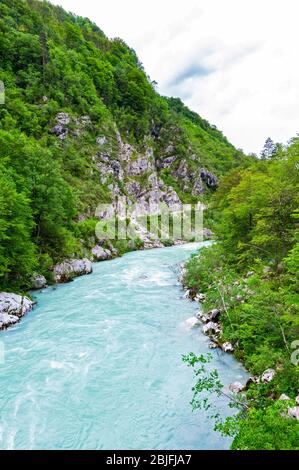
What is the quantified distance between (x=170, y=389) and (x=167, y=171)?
7718 cm

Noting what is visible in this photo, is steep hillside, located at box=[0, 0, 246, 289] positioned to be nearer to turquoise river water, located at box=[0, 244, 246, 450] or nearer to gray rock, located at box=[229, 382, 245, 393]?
turquoise river water, located at box=[0, 244, 246, 450]

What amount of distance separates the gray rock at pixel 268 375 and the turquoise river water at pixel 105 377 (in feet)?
4.22

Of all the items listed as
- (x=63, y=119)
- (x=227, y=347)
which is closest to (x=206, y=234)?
(x=63, y=119)

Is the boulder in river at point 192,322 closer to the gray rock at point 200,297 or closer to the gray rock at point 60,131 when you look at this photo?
the gray rock at point 200,297

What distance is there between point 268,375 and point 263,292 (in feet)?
10.1

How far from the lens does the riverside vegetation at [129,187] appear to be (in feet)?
35.3

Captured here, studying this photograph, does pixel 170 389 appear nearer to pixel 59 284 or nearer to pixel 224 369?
pixel 224 369

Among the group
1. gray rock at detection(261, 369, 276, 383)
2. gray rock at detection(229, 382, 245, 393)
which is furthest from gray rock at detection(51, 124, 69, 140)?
gray rock at detection(261, 369, 276, 383)

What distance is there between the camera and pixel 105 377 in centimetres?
1198

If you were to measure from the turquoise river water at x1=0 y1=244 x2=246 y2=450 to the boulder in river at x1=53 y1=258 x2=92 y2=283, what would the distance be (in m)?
7.40

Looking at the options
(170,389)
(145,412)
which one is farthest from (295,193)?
(145,412)

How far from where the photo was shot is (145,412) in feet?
32.1

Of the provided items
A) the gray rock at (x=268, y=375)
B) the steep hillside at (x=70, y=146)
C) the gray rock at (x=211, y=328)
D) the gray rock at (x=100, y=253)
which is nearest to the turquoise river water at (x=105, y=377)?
the gray rock at (x=211, y=328)

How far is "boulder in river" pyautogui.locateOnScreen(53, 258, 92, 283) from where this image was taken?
94.5 feet
